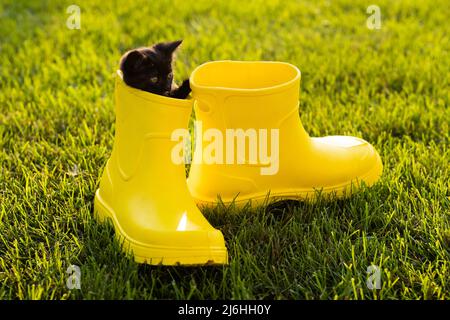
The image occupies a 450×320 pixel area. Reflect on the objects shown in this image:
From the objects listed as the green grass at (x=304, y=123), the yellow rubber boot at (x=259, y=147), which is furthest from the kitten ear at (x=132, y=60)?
the green grass at (x=304, y=123)

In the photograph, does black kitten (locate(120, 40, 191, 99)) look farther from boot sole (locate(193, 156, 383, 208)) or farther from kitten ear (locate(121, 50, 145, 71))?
boot sole (locate(193, 156, 383, 208))

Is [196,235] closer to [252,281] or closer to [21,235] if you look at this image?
[252,281]

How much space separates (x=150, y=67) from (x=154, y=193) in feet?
1.08

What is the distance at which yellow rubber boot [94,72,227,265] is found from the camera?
1.54 m

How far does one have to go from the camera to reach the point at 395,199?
188cm

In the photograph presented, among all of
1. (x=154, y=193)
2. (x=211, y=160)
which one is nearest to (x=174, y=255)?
(x=154, y=193)

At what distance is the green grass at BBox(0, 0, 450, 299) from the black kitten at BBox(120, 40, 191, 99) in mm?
402

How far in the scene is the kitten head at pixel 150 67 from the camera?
160cm

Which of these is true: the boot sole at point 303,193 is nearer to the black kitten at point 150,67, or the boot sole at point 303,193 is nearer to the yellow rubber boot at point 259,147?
the yellow rubber boot at point 259,147

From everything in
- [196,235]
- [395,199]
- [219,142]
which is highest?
[219,142]

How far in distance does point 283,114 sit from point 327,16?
2211 millimetres

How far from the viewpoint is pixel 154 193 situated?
64.2 inches

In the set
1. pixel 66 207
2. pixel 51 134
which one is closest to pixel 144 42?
pixel 51 134

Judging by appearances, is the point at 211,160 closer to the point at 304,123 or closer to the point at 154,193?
the point at 154,193
